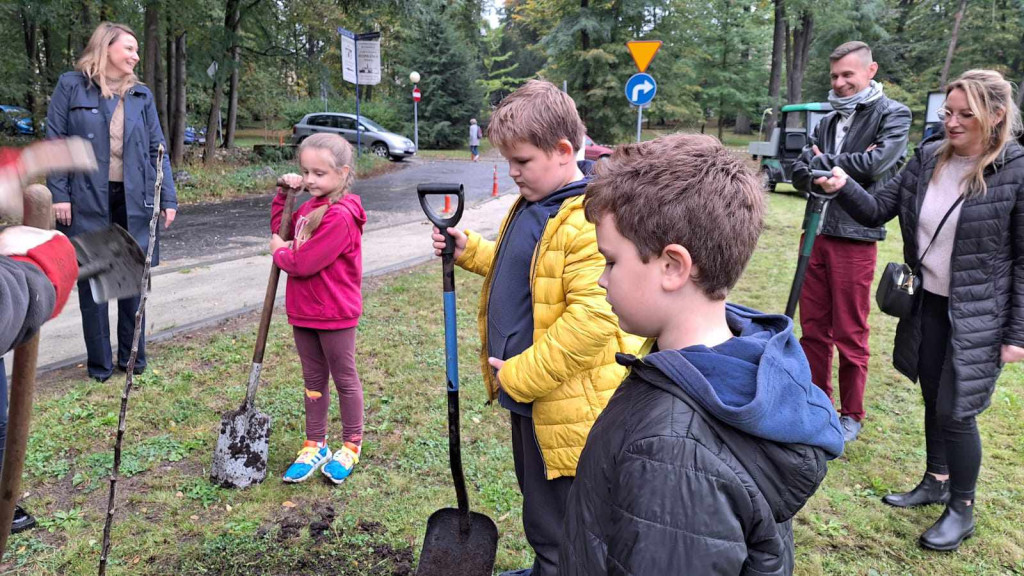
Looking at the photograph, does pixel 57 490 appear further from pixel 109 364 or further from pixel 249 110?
pixel 249 110


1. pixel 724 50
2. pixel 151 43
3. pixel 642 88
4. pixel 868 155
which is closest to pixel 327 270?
pixel 868 155

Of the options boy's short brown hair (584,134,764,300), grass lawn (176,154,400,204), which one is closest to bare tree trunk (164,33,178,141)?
grass lawn (176,154,400,204)

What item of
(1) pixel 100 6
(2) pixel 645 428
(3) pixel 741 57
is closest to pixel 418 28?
(1) pixel 100 6

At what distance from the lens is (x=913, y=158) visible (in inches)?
124

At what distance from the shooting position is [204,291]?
6676mm

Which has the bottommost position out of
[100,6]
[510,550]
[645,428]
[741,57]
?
[510,550]

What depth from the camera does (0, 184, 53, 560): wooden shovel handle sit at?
1.60 metres

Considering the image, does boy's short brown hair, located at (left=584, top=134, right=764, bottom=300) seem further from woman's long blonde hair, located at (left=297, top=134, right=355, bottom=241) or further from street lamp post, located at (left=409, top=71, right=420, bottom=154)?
street lamp post, located at (left=409, top=71, right=420, bottom=154)

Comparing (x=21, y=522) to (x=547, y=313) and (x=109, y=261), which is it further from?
(x=547, y=313)

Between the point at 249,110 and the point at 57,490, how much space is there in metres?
29.3

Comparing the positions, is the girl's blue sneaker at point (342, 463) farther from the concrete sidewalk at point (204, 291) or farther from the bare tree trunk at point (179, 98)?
the bare tree trunk at point (179, 98)

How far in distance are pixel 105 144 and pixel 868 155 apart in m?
4.46

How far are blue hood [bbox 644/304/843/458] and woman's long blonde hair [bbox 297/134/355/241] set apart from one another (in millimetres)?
2276

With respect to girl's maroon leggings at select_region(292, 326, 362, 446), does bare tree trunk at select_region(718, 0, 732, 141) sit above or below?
above
